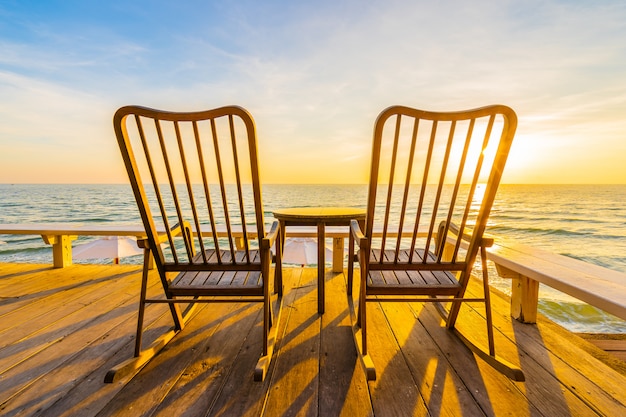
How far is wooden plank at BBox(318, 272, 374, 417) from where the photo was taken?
1.05 meters

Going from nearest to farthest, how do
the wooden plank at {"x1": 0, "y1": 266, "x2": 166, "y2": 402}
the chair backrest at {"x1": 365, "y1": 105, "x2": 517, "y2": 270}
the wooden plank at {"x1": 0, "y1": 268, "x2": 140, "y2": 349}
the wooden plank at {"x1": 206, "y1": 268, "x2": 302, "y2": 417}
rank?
the wooden plank at {"x1": 206, "y1": 268, "x2": 302, "y2": 417} < the chair backrest at {"x1": 365, "y1": 105, "x2": 517, "y2": 270} < the wooden plank at {"x1": 0, "y1": 266, "x2": 166, "y2": 402} < the wooden plank at {"x1": 0, "y1": 268, "x2": 140, "y2": 349}

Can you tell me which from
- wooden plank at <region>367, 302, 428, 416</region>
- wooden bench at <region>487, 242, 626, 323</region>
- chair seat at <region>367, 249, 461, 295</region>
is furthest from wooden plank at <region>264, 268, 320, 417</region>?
wooden bench at <region>487, 242, 626, 323</region>

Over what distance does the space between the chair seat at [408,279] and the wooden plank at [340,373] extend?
0.39 meters

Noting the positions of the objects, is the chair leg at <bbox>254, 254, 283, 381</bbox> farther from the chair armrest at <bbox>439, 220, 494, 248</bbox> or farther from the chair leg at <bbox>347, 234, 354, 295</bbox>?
the chair armrest at <bbox>439, 220, 494, 248</bbox>

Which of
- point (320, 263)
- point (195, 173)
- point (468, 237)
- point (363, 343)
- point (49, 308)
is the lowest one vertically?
point (49, 308)

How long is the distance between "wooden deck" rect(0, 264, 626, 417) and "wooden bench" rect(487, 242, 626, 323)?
7.0 inches

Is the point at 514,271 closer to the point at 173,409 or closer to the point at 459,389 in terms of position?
the point at 459,389

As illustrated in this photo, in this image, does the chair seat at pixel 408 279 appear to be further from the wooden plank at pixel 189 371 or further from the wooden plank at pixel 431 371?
the wooden plank at pixel 189 371

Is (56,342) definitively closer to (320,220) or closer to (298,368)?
(298,368)

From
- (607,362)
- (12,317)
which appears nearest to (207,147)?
(12,317)

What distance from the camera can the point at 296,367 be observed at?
4.35 feet

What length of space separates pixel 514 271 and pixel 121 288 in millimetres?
3178

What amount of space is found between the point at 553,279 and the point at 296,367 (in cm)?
139

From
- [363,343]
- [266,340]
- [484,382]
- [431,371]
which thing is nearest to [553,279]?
[484,382]
